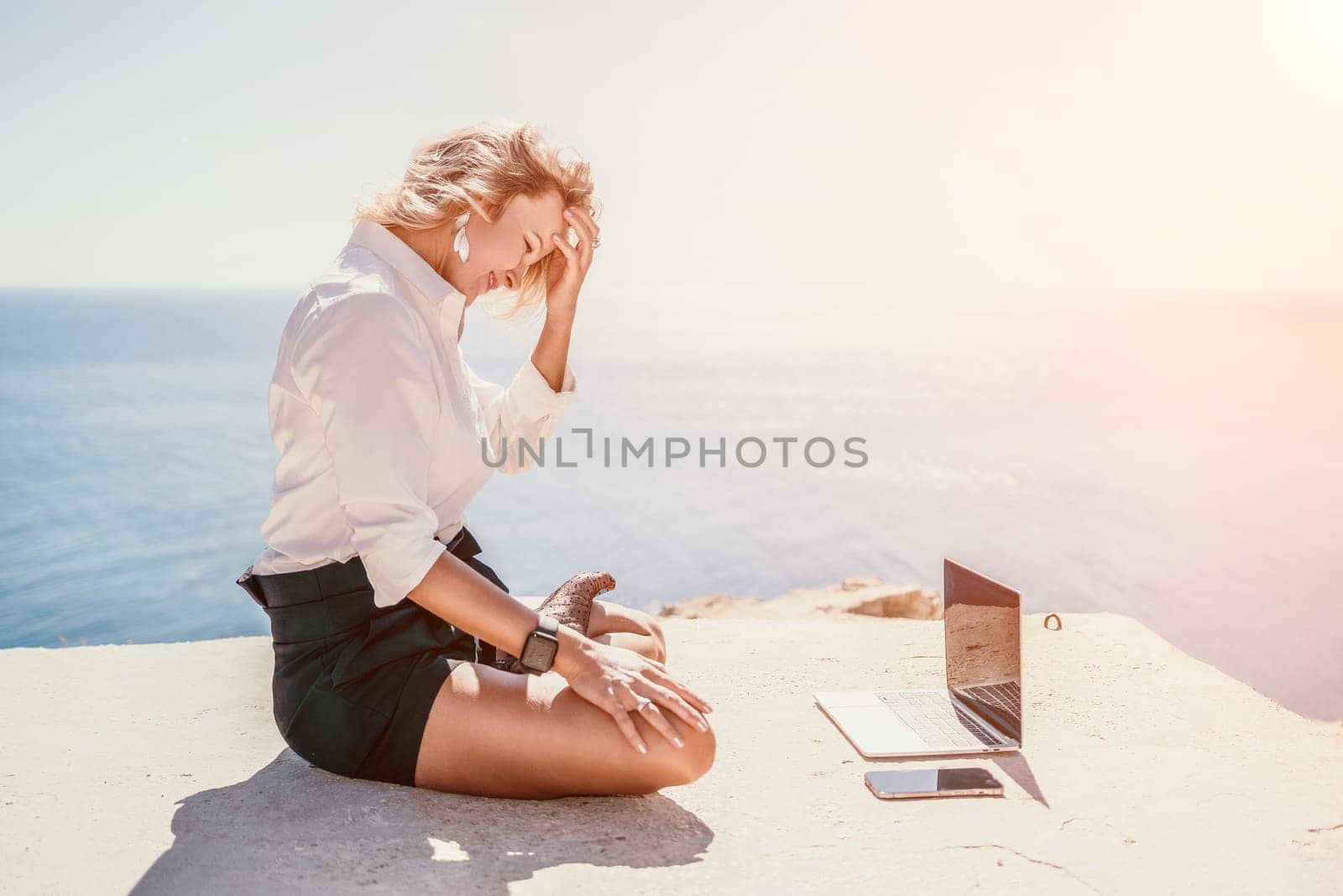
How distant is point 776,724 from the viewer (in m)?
2.66

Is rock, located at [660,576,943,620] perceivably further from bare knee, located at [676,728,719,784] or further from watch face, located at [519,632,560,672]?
watch face, located at [519,632,560,672]

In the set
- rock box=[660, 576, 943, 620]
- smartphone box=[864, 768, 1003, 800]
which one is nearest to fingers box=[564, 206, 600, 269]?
smartphone box=[864, 768, 1003, 800]

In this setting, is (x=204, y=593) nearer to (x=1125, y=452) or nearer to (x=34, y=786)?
(x=34, y=786)

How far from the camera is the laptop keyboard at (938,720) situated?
243 centimetres

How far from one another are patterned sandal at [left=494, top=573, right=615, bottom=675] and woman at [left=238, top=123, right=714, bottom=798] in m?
0.26

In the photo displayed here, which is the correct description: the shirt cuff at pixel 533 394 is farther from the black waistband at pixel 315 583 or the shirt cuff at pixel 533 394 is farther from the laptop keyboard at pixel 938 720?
the laptop keyboard at pixel 938 720

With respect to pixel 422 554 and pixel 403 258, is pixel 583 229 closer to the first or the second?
pixel 403 258

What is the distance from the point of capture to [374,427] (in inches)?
68.2

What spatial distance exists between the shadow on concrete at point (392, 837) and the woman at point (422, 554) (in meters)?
0.05

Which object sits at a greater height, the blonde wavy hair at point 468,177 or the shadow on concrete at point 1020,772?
the blonde wavy hair at point 468,177

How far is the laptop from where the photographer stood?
2.37 m

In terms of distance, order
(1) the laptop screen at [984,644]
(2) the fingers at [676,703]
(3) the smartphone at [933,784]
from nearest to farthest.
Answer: (2) the fingers at [676,703]
(3) the smartphone at [933,784]
(1) the laptop screen at [984,644]

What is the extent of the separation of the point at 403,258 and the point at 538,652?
82 centimetres

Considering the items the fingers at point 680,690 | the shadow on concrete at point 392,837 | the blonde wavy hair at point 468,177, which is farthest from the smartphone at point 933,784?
the blonde wavy hair at point 468,177
